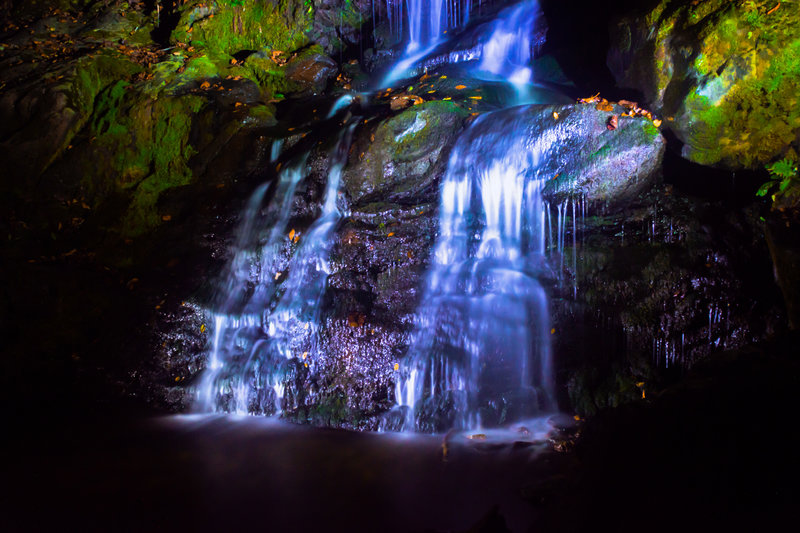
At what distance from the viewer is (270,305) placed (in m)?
6.07

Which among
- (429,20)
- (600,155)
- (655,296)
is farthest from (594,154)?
(429,20)

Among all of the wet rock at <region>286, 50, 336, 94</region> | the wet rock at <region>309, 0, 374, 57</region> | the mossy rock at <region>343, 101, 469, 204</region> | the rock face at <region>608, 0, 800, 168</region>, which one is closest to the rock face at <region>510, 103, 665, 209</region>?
the rock face at <region>608, 0, 800, 168</region>

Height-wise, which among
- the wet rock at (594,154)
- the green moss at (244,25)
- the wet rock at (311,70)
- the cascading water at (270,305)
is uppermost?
the green moss at (244,25)

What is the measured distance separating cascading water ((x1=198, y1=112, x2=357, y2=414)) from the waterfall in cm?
153

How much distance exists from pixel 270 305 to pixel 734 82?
20.6ft

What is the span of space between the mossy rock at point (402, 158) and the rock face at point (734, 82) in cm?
294

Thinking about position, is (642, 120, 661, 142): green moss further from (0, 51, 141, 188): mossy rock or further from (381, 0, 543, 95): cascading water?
(0, 51, 141, 188): mossy rock

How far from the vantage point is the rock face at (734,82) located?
15.5ft

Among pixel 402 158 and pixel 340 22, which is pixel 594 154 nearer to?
pixel 402 158

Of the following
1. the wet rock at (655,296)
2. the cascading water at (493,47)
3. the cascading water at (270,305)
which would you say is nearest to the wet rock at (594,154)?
the wet rock at (655,296)

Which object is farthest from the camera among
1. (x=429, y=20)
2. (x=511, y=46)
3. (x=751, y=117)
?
(x=429, y=20)

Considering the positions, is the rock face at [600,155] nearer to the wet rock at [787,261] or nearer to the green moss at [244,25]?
the wet rock at [787,261]

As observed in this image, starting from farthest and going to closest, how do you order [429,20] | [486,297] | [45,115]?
1. [429,20]
2. [45,115]
3. [486,297]

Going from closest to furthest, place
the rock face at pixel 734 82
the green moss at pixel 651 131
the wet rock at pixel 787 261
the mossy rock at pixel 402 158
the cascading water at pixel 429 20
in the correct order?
the wet rock at pixel 787 261
the rock face at pixel 734 82
the green moss at pixel 651 131
the mossy rock at pixel 402 158
the cascading water at pixel 429 20
